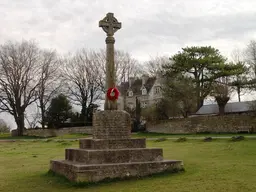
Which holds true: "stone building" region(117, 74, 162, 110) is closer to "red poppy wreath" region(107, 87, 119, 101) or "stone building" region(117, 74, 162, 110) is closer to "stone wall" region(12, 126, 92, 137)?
"stone wall" region(12, 126, 92, 137)

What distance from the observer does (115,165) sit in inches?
392

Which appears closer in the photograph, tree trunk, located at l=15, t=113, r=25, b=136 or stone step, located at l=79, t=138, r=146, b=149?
stone step, located at l=79, t=138, r=146, b=149

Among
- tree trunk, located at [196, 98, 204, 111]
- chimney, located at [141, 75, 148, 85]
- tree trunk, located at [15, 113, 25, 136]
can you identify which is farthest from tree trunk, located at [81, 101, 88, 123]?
tree trunk, located at [196, 98, 204, 111]

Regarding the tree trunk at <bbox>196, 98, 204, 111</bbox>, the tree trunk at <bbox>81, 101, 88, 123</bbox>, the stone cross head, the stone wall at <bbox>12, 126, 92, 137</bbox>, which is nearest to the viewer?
the stone cross head

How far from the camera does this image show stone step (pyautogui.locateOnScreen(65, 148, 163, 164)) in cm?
1020

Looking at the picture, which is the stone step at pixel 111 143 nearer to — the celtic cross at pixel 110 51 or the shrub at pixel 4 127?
the celtic cross at pixel 110 51

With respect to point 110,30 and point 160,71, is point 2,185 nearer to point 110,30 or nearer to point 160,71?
point 110,30

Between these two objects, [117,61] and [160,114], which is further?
[117,61]

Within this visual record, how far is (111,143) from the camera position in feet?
36.1

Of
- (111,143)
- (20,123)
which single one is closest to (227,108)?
(20,123)

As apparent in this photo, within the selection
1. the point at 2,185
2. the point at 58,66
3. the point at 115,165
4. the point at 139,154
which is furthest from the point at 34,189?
the point at 58,66

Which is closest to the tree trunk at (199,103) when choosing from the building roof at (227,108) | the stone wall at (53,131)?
the building roof at (227,108)

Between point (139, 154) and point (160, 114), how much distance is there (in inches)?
1359

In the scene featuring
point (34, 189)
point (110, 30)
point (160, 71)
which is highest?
point (160, 71)
